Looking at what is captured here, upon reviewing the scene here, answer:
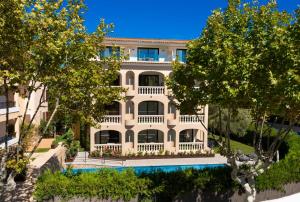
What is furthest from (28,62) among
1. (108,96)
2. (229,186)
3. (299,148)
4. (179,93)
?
(299,148)

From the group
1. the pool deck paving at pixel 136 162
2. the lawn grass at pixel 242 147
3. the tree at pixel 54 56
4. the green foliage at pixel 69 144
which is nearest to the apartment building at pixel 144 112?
the pool deck paving at pixel 136 162

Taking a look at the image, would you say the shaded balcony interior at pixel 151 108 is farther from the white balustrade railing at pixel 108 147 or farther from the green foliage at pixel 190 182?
the green foliage at pixel 190 182

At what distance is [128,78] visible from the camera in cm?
3928

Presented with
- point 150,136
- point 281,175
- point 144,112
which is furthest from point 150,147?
point 281,175

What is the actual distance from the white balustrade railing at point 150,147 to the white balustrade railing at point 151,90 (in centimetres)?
594

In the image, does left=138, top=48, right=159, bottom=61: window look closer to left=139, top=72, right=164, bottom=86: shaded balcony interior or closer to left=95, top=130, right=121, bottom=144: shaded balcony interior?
left=139, top=72, right=164, bottom=86: shaded balcony interior

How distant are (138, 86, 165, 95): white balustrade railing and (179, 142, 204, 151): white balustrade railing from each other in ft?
21.7

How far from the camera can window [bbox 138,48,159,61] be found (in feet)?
130

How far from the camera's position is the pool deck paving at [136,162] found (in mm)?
33631

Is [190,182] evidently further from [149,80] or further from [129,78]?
[149,80]

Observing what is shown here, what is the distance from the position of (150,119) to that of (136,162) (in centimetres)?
581

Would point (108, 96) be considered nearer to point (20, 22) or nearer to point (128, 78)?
point (20, 22)

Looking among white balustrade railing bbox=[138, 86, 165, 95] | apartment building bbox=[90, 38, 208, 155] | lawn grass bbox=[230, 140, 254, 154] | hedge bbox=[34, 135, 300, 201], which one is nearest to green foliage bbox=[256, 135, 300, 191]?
hedge bbox=[34, 135, 300, 201]

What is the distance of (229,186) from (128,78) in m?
22.4
